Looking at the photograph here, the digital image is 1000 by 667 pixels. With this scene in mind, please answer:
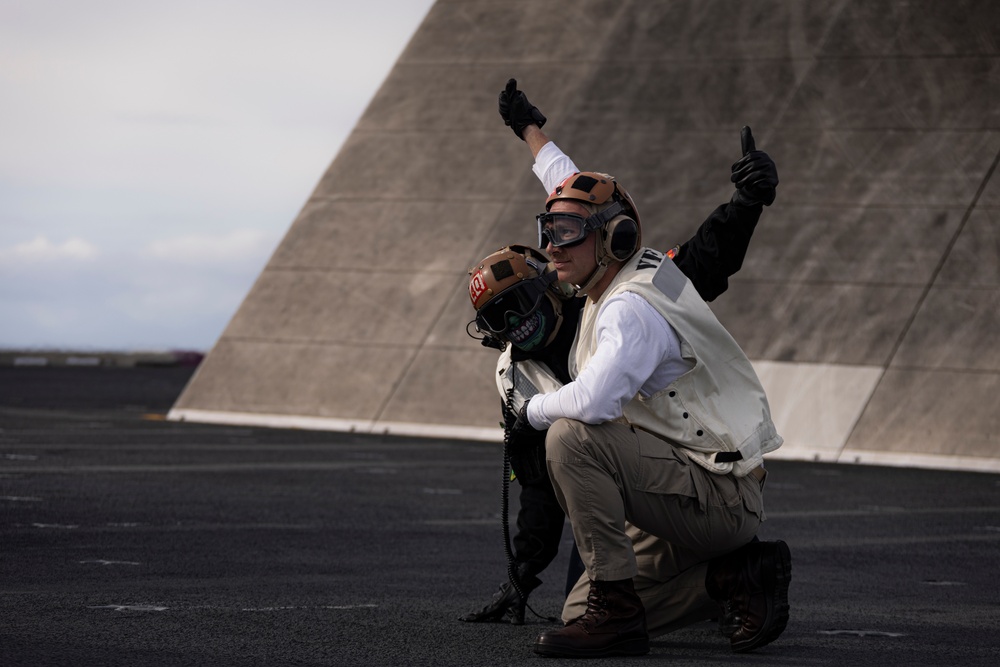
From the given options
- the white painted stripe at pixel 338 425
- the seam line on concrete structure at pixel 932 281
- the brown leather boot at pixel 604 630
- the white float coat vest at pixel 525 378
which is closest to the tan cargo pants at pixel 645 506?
the brown leather boot at pixel 604 630

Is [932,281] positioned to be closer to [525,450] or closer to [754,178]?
[754,178]

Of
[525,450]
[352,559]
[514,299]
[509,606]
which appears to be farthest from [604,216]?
[352,559]

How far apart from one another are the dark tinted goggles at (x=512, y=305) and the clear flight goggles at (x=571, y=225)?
0.31 metres

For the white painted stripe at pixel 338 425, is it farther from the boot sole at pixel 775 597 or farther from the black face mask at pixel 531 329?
the boot sole at pixel 775 597

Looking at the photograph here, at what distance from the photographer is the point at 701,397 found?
20.6ft

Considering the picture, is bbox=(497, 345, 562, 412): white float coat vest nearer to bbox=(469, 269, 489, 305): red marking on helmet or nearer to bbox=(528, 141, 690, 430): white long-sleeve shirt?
bbox=(469, 269, 489, 305): red marking on helmet

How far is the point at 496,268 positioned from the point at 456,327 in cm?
1406

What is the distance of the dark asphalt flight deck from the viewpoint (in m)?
6.21

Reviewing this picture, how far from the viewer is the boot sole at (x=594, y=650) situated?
6031mm

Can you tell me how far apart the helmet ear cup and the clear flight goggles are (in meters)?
0.04

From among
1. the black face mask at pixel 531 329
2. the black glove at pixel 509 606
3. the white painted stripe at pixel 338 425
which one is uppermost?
the white painted stripe at pixel 338 425

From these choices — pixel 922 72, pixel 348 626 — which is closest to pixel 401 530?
pixel 348 626

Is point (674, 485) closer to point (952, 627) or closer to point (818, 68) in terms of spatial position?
point (952, 627)

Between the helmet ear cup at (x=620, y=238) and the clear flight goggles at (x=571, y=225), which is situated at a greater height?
the clear flight goggles at (x=571, y=225)
